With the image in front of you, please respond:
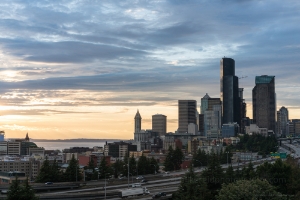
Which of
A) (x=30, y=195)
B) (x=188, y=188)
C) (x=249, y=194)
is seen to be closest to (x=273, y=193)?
(x=249, y=194)

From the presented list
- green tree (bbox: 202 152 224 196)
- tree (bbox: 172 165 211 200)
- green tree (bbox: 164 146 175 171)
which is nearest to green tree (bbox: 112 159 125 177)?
green tree (bbox: 164 146 175 171)

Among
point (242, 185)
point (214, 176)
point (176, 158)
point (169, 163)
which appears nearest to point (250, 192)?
point (242, 185)

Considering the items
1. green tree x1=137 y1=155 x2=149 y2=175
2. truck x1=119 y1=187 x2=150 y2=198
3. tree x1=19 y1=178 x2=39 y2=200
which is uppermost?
tree x1=19 y1=178 x2=39 y2=200

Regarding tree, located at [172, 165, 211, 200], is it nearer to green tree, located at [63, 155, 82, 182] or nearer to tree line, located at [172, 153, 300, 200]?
tree line, located at [172, 153, 300, 200]

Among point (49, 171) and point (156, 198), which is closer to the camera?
point (156, 198)

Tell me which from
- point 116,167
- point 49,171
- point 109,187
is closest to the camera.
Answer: point 109,187

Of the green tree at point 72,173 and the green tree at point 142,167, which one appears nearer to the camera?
the green tree at point 72,173

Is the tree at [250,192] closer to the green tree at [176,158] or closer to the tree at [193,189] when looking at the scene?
the tree at [193,189]

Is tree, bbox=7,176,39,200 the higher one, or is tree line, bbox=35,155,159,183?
tree, bbox=7,176,39,200

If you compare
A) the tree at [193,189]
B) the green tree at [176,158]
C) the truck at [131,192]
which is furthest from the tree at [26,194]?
the green tree at [176,158]

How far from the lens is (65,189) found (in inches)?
3770

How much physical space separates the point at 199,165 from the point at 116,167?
4032 cm

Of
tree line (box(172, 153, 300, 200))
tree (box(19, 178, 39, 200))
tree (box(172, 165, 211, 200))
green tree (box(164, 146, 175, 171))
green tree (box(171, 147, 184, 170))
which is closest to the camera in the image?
tree (box(19, 178, 39, 200))

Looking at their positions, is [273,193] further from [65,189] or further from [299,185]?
[65,189]
